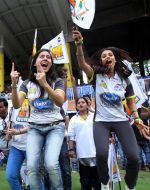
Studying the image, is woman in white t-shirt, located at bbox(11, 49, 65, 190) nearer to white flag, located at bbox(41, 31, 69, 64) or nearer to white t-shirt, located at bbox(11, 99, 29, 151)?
white t-shirt, located at bbox(11, 99, 29, 151)

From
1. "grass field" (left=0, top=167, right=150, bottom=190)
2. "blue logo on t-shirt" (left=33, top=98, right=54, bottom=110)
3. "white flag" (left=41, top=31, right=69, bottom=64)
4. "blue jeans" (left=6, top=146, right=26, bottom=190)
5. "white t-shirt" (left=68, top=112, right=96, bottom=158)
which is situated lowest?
"grass field" (left=0, top=167, right=150, bottom=190)

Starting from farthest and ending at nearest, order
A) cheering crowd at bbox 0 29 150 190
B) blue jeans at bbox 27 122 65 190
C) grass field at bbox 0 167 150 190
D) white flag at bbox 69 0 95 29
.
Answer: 1. grass field at bbox 0 167 150 190
2. white flag at bbox 69 0 95 29
3. cheering crowd at bbox 0 29 150 190
4. blue jeans at bbox 27 122 65 190

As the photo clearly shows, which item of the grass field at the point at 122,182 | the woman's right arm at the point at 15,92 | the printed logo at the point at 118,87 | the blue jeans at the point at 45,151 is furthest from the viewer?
the grass field at the point at 122,182

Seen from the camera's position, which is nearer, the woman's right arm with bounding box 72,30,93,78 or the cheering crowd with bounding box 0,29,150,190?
the cheering crowd with bounding box 0,29,150,190

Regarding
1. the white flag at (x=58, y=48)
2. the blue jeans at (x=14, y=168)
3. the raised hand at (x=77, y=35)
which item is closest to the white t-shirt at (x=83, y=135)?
the blue jeans at (x=14, y=168)

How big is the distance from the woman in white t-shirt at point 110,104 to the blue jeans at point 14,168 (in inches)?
61.0

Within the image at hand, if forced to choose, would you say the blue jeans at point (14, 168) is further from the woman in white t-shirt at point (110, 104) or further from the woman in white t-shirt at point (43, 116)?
the woman in white t-shirt at point (110, 104)

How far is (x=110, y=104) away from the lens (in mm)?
4773

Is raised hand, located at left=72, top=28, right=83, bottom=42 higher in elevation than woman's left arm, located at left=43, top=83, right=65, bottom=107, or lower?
higher

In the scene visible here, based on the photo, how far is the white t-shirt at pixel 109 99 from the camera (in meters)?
4.75

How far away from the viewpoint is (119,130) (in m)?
4.72

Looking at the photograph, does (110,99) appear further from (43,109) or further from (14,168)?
(14,168)

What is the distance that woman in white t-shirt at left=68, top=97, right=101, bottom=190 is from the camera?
6629 mm

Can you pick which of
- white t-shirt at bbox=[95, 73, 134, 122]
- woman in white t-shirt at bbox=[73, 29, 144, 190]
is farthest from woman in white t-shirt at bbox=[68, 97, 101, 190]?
white t-shirt at bbox=[95, 73, 134, 122]
